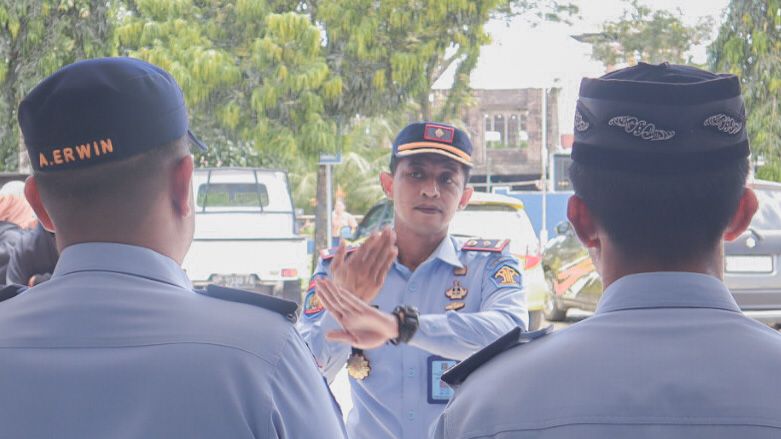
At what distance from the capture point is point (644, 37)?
2805 cm

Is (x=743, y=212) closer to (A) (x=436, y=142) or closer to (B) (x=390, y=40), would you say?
(A) (x=436, y=142)

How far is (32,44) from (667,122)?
12.3 metres

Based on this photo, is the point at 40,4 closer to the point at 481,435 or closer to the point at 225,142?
the point at 225,142

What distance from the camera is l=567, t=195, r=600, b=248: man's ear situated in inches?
60.6

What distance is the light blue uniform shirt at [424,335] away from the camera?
2621 millimetres

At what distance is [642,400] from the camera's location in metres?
1.32

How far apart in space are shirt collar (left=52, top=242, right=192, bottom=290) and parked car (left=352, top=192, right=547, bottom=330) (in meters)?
8.74

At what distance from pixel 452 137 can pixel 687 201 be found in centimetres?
164

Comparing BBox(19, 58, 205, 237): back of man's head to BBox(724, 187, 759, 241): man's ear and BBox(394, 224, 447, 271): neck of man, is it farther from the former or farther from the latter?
BBox(394, 224, 447, 271): neck of man

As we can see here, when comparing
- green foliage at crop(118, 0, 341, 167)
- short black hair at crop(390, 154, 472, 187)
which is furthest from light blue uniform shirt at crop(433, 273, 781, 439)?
green foliage at crop(118, 0, 341, 167)

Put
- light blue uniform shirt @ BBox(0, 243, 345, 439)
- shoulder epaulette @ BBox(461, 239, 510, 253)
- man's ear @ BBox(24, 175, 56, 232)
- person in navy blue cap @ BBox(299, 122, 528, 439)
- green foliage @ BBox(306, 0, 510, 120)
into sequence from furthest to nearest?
green foliage @ BBox(306, 0, 510, 120)
shoulder epaulette @ BBox(461, 239, 510, 253)
person in navy blue cap @ BBox(299, 122, 528, 439)
man's ear @ BBox(24, 175, 56, 232)
light blue uniform shirt @ BBox(0, 243, 345, 439)

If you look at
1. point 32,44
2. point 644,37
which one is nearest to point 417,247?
point 32,44

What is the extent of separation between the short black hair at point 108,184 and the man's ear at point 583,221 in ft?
2.16

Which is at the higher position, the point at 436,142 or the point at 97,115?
the point at 97,115
